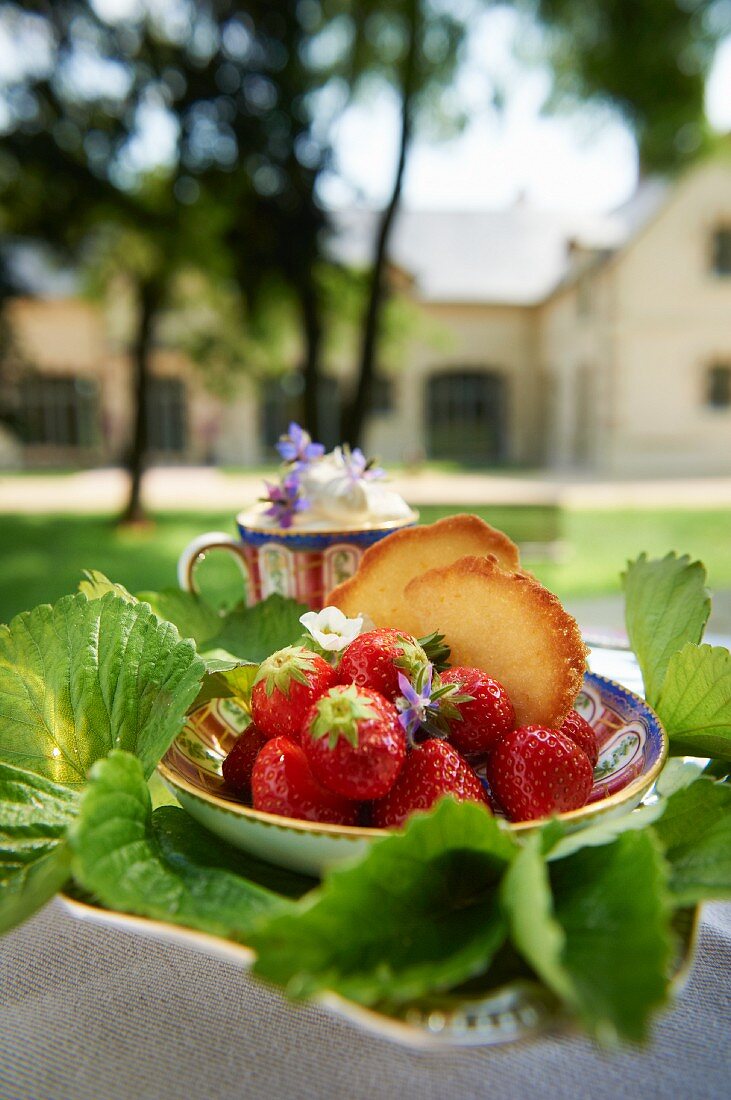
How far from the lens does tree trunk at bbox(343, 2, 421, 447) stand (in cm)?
760

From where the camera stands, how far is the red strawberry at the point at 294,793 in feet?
2.25

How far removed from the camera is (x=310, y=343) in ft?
27.9

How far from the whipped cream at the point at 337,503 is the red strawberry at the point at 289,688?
0.63 m

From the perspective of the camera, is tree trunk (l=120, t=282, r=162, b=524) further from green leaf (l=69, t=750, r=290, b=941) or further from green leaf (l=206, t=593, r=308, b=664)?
green leaf (l=69, t=750, r=290, b=941)

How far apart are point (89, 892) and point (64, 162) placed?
786 cm

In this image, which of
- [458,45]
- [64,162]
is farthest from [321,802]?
[458,45]

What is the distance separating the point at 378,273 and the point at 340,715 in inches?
311

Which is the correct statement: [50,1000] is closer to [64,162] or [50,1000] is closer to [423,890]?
[423,890]

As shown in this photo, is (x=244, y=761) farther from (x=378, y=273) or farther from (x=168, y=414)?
(x=168, y=414)

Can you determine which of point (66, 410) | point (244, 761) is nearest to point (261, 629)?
point (244, 761)

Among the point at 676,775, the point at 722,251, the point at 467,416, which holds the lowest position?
the point at 676,775

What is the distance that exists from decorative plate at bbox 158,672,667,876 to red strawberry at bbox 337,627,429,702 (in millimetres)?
Result: 127

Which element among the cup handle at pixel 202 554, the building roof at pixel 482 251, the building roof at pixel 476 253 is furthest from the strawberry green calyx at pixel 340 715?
the building roof at pixel 482 251

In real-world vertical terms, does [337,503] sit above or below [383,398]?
below
